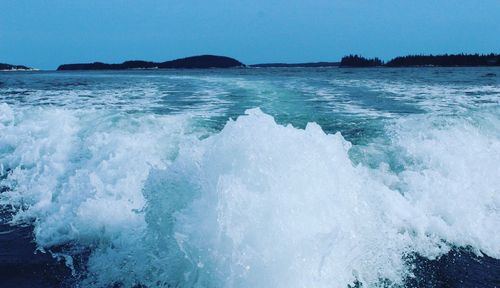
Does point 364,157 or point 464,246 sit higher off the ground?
point 364,157

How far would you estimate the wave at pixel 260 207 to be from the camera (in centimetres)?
363

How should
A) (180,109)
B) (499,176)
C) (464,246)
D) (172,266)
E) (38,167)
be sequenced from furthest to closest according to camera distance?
(180,109)
(38,167)
(499,176)
(464,246)
(172,266)

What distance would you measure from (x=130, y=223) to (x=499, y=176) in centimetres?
540

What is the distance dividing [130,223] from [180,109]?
8030 millimetres

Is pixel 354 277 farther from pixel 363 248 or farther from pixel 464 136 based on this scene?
pixel 464 136

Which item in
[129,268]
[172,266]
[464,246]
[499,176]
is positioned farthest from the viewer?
[499,176]

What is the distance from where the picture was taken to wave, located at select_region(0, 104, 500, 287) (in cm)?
363

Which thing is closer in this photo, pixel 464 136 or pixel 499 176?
pixel 499 176

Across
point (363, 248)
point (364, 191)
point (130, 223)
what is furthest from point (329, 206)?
point (130, 223)

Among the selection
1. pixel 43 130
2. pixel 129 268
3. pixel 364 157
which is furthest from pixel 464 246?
pixel 43 130

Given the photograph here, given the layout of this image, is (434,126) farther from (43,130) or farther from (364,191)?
(43,130)

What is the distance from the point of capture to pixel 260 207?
3752 millimetres

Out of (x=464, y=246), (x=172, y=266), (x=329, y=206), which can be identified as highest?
(x=329, y=206)

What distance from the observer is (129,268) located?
4273 mm
